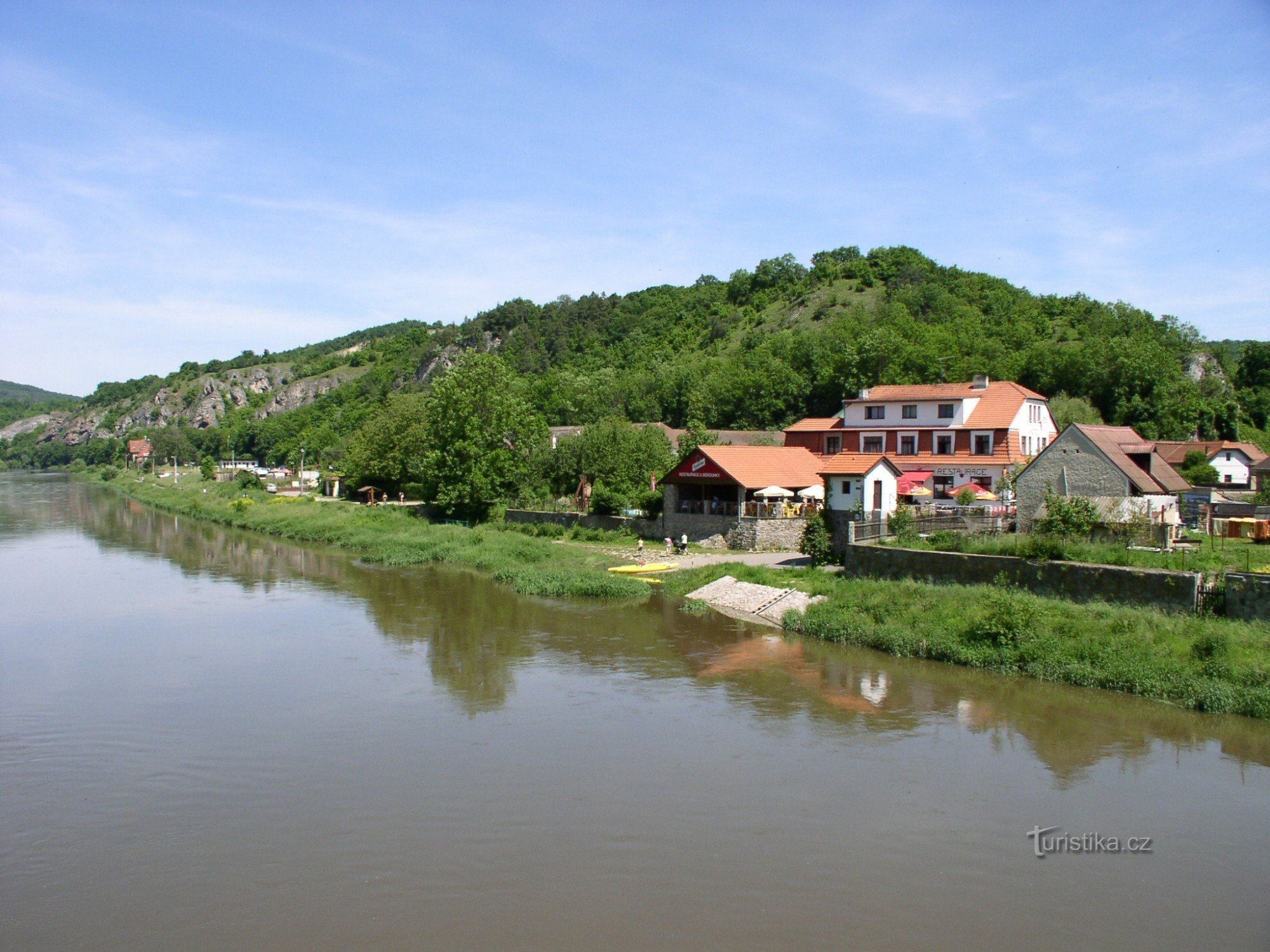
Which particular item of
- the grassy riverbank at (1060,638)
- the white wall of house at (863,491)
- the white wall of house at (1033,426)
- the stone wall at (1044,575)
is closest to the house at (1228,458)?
the white wall of house at (1033,426)

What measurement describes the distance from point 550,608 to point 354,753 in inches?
542

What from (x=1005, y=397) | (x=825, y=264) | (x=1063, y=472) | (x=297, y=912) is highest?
(x=825, y=264)

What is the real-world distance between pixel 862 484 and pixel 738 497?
21.9 feet

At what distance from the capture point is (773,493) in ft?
122

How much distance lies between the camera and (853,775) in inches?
580

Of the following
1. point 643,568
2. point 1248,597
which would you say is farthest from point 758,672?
point 643,568

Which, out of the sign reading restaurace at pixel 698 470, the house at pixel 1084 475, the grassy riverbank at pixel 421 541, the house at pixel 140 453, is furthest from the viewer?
the house at pixel 140 453

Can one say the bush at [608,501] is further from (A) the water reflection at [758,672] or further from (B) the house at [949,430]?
(B) the house at [949,430]

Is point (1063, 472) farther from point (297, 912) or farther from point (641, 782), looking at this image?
point (297, 912)

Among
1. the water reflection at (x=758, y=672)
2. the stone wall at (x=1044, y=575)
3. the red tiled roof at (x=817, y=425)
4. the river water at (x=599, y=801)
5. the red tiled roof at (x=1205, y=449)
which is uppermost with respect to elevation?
the red tiled roof at (x=817, y=425)

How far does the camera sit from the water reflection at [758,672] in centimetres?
1662

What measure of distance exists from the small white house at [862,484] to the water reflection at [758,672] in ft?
28.0

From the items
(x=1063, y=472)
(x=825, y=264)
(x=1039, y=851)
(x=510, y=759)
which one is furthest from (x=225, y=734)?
(x=825, y=264)

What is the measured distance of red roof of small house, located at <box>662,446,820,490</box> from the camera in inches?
1478
